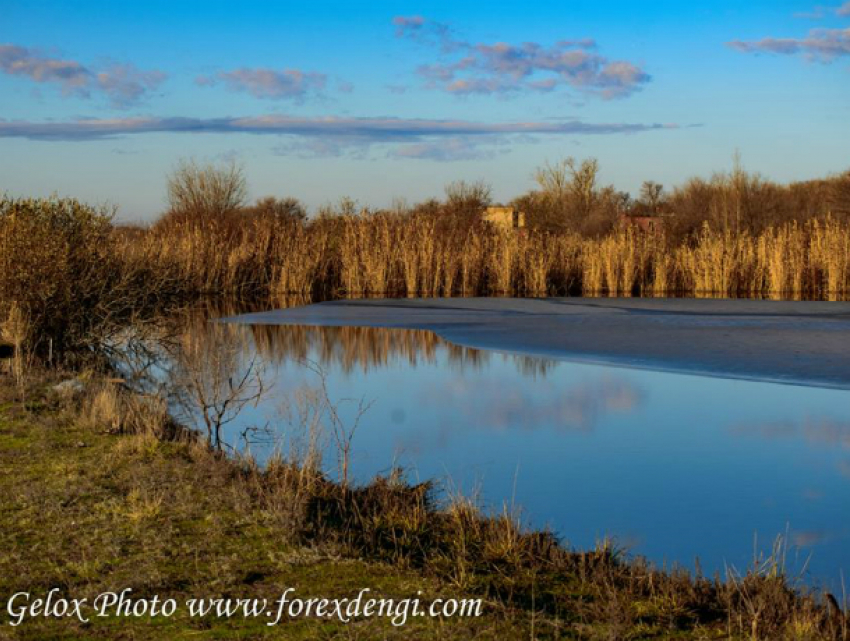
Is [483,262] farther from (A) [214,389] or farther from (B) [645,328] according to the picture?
(A) [214,389]

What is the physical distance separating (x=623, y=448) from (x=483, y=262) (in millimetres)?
15482

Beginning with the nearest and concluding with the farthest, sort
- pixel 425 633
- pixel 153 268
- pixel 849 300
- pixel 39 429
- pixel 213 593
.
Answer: pixel 425 633 < pixel 213 593 < pixel 39 429 < pixel 153 268 < pixel 849 300

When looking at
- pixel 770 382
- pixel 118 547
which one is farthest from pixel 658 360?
pixel 118 547

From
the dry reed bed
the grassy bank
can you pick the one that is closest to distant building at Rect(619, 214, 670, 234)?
the dry reed bed

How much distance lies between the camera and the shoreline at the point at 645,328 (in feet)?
35.8

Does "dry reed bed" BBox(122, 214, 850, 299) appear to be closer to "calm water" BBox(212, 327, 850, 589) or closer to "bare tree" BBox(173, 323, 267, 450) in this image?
"calm water" BBox(212, 327, 850, 589)

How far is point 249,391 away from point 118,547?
510cm

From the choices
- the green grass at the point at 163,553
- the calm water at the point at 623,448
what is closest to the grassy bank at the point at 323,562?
the green grass at the point at 163,553

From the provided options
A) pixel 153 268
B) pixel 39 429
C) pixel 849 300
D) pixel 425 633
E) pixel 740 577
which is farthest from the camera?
pixel 849 300

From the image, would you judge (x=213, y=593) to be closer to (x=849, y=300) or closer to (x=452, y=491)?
(x=452, y=491)

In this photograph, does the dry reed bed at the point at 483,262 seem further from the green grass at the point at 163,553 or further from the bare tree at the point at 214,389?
the green grass at the point at 163,553

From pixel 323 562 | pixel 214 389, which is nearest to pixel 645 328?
pixel 214 389

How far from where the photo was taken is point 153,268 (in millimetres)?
16594

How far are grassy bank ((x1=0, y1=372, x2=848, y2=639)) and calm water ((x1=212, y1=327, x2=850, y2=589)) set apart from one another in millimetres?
518
